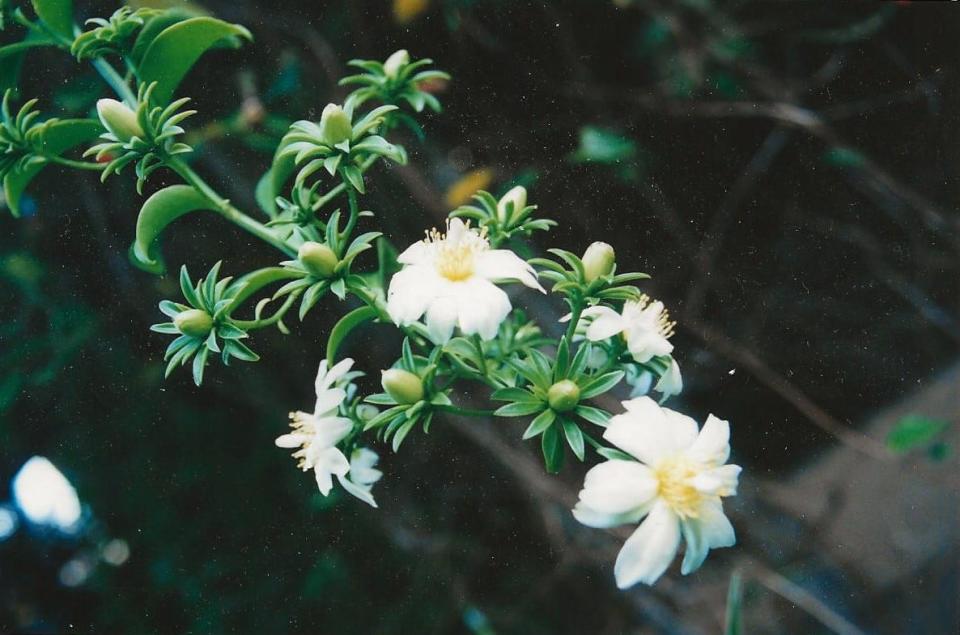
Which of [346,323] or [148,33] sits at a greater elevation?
[148,33]

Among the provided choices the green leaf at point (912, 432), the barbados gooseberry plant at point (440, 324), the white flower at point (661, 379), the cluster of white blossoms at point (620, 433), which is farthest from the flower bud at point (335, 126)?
the green leaf at point (912, 432)

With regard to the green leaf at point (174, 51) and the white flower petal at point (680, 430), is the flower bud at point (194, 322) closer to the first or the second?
the green leaf at point (174, 51)

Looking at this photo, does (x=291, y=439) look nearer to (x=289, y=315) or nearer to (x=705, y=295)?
(x=289, y=315)

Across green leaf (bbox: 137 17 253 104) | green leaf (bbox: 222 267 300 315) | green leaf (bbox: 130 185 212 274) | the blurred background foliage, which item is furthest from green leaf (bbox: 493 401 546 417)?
the blurred background foliage

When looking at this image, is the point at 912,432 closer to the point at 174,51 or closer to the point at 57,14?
the point at 174,51

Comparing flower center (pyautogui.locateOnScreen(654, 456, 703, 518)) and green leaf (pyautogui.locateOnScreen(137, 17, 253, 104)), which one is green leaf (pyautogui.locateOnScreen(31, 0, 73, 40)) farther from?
flower center (pyautogui.locateOnScreen(654, 456, 703, 518))

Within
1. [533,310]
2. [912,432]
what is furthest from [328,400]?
[912,432]
